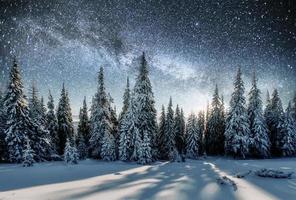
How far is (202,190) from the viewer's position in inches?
580

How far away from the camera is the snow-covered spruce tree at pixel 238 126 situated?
151 feet

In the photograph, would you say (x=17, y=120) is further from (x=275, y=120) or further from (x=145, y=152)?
(x=275, y=120)

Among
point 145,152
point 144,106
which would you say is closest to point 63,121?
point 144,106

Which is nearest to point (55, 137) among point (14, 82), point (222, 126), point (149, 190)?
point (14, 82)

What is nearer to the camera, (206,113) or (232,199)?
(232,199)

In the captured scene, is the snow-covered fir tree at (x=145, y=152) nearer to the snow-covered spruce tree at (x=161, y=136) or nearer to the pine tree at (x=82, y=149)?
the snow-covered spruce tree at (x=161, y=136)

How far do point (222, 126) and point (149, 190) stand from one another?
42.8 metres

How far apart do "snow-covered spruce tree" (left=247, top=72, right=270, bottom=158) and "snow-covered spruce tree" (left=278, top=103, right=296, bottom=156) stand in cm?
293

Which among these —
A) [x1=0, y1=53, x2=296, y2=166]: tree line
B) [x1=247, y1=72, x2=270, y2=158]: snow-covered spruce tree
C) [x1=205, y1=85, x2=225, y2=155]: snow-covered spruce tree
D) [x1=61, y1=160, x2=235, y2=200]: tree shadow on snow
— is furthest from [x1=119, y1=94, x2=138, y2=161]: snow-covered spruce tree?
[x1=205, y1=85, x2=225, y2=155]: snow-covered spruce tree

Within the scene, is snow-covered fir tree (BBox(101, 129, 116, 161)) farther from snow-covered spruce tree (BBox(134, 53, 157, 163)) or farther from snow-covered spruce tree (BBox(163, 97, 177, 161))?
snow-covered spruce tree (BBox(163, 97, 177, 161))

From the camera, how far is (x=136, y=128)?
3684 cm

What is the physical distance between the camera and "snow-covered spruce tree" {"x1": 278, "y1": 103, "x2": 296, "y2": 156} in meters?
47.0

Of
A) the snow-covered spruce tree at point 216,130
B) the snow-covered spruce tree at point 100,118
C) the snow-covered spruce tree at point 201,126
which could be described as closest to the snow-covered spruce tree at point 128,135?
the snow-covered spruce tree at point 100,118

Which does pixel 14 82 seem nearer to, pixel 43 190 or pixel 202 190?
pixel 43 190
